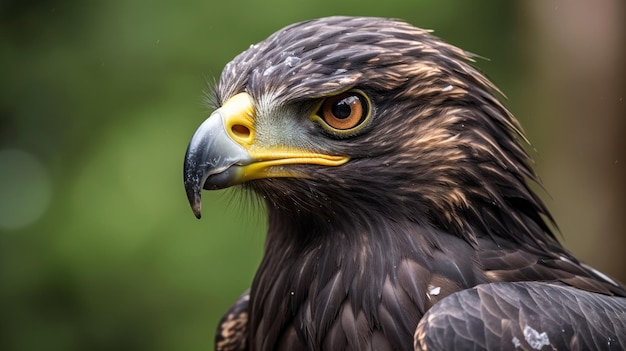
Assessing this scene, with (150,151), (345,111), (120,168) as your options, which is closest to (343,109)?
(345,111)

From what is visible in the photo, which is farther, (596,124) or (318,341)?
(596,124)

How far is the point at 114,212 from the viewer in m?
6.56

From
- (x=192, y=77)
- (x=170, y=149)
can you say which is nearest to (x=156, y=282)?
(x=170, y=149)

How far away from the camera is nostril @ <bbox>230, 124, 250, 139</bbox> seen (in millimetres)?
3232

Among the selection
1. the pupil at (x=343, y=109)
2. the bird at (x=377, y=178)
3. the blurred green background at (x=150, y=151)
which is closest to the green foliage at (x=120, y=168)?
the blurred green background at (x=150, y=151)

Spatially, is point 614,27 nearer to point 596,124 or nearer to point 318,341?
point 596,124

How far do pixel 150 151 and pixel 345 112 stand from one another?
11.8 feet

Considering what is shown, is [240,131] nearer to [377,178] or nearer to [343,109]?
[343,109]

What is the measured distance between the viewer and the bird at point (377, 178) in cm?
318

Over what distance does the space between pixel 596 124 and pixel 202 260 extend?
3.21 meters

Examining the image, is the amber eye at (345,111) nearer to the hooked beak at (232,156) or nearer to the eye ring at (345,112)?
the eye ring at (345,112)

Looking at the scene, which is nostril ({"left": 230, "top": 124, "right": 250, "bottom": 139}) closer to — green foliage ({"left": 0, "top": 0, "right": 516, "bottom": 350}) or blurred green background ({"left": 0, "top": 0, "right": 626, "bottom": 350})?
green foliage ({"left": 0, "top": 0, "right": 516, "bottom": 350})

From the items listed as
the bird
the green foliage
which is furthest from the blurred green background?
the bird

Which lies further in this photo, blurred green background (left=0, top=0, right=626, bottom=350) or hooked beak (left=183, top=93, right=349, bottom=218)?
blurred green background (left=0, top=0, right=626, bottom=350)
